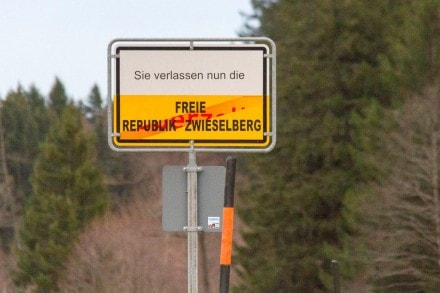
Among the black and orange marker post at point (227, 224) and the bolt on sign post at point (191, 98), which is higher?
the bolt on sign post at point (191, 98)

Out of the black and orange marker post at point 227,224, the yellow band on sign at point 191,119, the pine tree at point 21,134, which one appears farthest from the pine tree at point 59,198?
the black and orange marker post at point 227,224

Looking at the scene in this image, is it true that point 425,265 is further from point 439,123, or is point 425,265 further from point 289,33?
point 289,33

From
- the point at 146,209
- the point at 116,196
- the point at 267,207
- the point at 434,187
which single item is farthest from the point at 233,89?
the point at 116,196

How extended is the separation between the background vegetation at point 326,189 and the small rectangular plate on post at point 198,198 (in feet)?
84.6

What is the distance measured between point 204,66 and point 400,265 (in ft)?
88.5

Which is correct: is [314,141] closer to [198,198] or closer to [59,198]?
Result: [59,198]

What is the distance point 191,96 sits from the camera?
8562 millimetres

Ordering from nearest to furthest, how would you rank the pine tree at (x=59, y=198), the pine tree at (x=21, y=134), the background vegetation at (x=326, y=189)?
the background vegetation at (x=326, y=189) → the pine tree at (x=59, y=198) → the pine tree at (x=21, y=134)

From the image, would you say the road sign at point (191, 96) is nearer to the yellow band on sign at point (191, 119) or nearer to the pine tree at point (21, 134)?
Answer: the yellow band on sign at point (191, 119)

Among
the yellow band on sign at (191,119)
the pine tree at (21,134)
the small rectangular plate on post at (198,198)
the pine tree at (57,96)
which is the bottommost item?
the small rectangular plate on post at (198,198)

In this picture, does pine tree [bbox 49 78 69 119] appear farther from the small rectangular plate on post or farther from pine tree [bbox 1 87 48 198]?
the small rectangular plate on post

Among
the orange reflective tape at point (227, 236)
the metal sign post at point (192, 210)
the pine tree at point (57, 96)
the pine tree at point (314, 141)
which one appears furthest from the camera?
the pine tree at point (57, 96)

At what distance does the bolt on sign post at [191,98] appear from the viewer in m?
8.54

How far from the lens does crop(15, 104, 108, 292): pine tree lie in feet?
210
